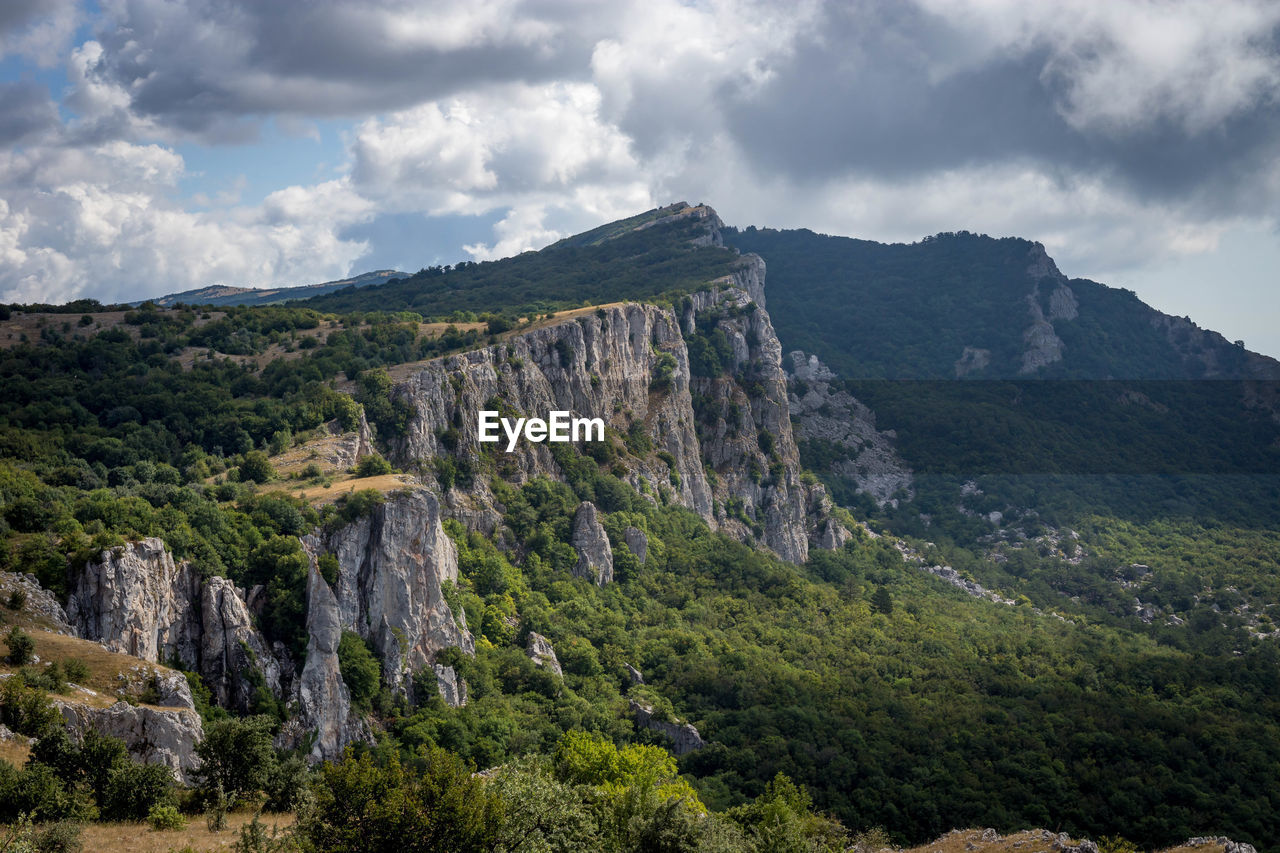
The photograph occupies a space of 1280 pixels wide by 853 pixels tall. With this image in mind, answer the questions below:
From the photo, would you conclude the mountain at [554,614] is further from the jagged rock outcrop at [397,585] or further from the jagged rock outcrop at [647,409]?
the jagged rock outcrop at [647,409]

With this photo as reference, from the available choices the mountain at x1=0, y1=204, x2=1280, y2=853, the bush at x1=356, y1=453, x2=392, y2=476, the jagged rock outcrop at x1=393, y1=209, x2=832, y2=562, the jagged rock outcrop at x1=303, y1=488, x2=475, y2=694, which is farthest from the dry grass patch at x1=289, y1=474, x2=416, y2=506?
the jagged rock outcrop at x1=393, y1=209, x2=832, y2=562

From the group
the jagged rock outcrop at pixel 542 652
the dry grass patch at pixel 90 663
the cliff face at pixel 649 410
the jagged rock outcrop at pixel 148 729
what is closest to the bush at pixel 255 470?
the cliff face at pixel 649 410

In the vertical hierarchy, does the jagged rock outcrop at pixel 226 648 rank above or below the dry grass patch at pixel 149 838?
above

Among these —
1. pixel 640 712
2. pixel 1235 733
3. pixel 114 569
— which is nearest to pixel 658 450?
pixel 640 712

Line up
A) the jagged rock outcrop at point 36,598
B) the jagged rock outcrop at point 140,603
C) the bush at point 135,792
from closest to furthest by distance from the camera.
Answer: the bush at point 135,792 → the jagged rock outcrop at point 36,598 → the jagged rock outcrop at point 140,603

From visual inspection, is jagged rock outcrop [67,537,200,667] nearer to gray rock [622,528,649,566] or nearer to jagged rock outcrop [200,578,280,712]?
jagged rock outcrop [200,578,280,712]

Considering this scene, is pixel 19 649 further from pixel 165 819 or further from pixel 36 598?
pixel 165 819
